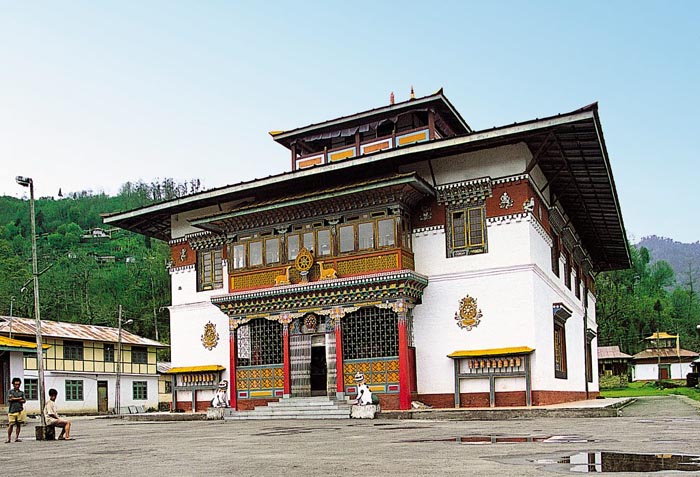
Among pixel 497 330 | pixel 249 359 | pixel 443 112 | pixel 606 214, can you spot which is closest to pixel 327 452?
pixel 497 330

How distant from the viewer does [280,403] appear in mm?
23750

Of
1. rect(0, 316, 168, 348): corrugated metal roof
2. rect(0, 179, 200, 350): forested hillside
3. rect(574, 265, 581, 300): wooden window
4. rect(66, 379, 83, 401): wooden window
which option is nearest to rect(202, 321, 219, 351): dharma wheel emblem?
rect(574, 265, 581, 300): wooden window

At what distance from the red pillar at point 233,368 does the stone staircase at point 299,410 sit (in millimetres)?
1240

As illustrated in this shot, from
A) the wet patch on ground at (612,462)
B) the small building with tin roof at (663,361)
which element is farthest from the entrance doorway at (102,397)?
the small building with tin roof at (663,361)

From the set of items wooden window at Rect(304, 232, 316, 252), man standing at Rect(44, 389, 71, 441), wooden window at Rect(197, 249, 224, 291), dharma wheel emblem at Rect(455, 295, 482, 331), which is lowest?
man standing at Rect(44, 389, 71, 441)

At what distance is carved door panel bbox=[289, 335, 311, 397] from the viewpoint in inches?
963

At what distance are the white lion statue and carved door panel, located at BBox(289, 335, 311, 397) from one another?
2.64m

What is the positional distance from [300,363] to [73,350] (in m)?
26.7

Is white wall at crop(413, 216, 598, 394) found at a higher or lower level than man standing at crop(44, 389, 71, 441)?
higher

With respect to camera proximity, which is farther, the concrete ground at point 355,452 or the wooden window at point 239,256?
the wooden window at point 239,256

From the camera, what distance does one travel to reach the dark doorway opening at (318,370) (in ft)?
87.0

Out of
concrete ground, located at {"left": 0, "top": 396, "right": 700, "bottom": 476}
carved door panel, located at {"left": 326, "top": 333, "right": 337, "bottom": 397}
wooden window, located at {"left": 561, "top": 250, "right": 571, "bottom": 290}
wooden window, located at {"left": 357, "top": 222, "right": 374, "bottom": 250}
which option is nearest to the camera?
concrete ground, located at {"left": 0, "top": 396, "right": 700, "bottom": 476}

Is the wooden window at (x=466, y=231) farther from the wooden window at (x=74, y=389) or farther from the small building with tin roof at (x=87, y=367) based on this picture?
the wooden window at (x=74, y=389)

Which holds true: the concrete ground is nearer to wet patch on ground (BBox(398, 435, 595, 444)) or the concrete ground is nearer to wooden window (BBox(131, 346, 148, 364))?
wet patch on ground (BBox(398, 435, 595, 444))
